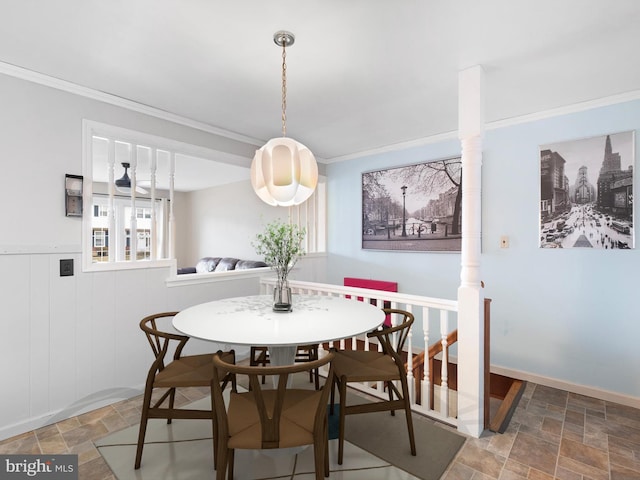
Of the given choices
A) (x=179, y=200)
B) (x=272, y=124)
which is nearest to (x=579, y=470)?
(x=272, y=124)

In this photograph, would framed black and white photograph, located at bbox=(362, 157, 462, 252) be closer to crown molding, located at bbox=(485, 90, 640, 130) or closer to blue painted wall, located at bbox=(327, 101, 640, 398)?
blue painted wall, located at bbox=(327, 101, 640, 398)

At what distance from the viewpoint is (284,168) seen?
6.30 feet

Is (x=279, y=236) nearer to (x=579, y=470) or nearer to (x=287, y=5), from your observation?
(x=287, y=5)

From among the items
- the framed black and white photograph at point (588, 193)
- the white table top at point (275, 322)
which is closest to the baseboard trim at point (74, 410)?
the white table top at point (275, 322)

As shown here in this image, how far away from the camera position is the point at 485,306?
2264 millimetres

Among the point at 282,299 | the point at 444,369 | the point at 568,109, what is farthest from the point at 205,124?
the point at 568,109

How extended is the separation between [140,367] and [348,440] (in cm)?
185

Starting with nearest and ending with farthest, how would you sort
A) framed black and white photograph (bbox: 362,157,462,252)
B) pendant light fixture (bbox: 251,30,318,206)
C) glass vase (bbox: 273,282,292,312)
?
1. pendant light fixture (bbox: 251,30,318,206)
2. glass vase (bbox: 273,282,292,312)
3. framed black and white photograph (bbox: 362,157,462,252)

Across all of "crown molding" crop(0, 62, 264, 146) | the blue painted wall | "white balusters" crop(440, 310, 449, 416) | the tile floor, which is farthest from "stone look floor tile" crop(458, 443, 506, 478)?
"crown molding" crop(0, 62, 264, 146)

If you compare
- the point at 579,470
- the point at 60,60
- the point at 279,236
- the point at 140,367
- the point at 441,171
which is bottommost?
the point at 579,470

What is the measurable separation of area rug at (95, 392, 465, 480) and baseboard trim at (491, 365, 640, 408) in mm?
1363

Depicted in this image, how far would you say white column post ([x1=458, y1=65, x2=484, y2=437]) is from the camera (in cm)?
215

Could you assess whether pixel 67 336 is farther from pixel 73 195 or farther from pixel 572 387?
pixel 572 387

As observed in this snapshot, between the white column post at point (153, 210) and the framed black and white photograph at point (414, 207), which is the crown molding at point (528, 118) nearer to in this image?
the framed black and white photograph at point (414, 207)
